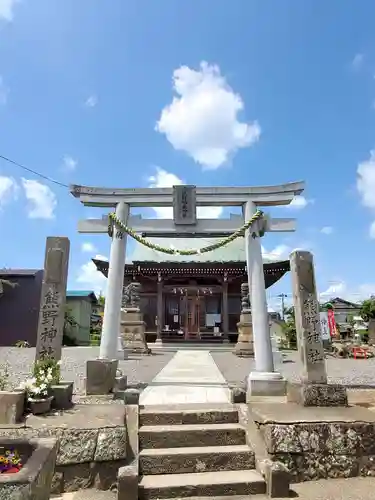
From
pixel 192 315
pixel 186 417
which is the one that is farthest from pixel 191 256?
pixel 186 417

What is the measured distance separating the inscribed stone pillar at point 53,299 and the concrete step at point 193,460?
2404mm

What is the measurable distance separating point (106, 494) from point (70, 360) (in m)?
10.5

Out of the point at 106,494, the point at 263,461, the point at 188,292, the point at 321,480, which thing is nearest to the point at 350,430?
the point at 321,480

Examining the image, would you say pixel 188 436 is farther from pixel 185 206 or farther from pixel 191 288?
pixel 191 288

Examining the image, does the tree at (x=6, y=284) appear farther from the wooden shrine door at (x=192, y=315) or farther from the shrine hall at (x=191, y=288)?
the wooden shrine door at (x=192, y=315)

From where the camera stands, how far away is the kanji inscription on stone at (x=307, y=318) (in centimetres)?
579

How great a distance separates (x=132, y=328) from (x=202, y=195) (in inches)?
441

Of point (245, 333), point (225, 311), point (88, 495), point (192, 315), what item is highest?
point (225, 311)

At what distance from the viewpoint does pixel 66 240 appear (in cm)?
633

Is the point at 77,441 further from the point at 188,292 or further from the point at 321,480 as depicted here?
the point at 188,292

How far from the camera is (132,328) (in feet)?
59.2

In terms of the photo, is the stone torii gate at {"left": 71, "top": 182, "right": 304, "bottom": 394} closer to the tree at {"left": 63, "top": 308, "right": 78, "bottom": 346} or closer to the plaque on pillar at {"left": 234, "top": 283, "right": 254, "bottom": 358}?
the plaque on pillar at {"left": 234, "top": 283, "right": 254, "bottom": 358}

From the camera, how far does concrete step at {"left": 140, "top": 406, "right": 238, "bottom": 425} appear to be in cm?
508

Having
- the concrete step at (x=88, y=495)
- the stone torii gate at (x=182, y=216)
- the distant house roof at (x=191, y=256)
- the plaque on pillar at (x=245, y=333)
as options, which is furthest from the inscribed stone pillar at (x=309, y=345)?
the distant house roof at (x=191, y=256)
